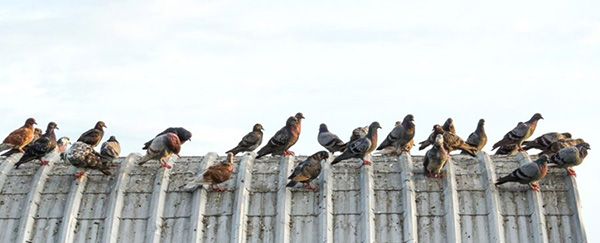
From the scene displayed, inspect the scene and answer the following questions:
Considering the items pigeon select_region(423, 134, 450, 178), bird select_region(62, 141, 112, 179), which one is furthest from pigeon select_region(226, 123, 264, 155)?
pigeon select_region(423, 134, 450, 178)

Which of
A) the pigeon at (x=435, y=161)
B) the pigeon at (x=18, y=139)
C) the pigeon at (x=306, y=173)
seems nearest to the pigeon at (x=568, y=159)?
the pigeon at (x=435, y=161)

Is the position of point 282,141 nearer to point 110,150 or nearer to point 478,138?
point 110,150

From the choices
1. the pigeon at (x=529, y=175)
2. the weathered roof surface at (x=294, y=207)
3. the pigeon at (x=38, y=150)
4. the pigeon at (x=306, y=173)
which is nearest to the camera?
the weathered roof surface at (x=294, y=207)

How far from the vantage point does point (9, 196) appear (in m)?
15.6

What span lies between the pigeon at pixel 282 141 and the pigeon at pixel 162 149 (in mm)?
1793

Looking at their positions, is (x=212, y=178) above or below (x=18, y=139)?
below

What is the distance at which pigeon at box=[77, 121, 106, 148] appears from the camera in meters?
18.7

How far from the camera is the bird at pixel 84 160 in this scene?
16125 mm

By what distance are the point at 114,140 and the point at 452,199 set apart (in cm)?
790

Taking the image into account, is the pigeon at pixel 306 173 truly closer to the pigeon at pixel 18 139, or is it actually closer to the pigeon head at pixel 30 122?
the pigeon at pixel 18 139

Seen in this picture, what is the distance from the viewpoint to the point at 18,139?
1862 centimetres

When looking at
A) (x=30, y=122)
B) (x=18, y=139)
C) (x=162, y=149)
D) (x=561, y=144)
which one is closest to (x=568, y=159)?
(x=561, y=144)

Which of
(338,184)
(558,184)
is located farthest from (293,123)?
(558,184)

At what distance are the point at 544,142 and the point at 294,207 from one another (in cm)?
657
